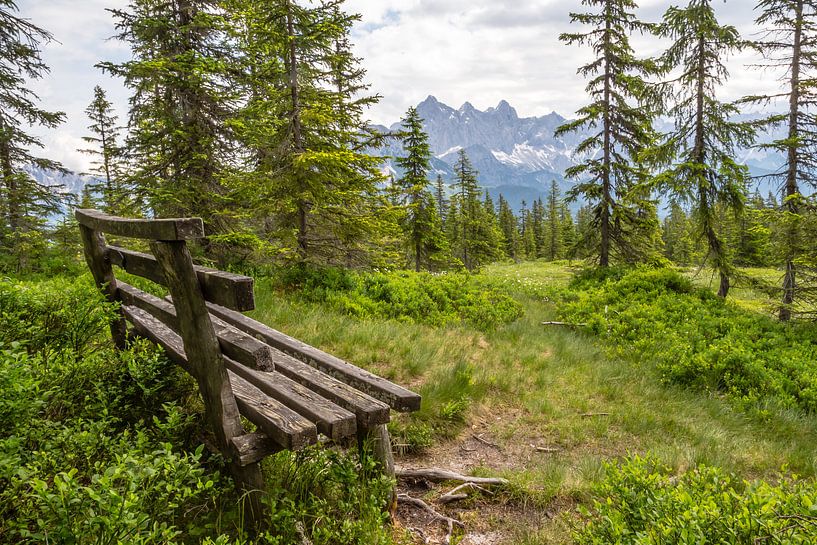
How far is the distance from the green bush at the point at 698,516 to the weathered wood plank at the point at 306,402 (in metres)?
1.75

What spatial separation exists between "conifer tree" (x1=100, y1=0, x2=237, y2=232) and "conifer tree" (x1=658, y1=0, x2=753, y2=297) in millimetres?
15842

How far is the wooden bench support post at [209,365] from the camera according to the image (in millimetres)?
2605

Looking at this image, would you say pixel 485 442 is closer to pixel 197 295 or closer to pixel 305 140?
pixel 197 295

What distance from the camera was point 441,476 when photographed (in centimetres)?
417

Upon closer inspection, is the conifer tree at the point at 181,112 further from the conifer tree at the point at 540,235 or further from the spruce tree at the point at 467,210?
the conifer tree at the point at 540,235

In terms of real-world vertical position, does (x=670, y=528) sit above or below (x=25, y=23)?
below

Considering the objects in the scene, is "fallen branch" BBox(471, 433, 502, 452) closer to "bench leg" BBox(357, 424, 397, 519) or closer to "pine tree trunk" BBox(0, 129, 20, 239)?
"bench leg" BBox(357, 424, 397, 519)

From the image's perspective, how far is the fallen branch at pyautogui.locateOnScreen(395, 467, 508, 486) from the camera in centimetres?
410

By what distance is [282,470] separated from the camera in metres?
3.34

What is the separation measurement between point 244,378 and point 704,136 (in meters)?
17.6

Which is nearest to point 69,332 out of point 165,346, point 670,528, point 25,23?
point 165,346

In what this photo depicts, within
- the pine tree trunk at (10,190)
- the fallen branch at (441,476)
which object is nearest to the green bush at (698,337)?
the fallen branch at (441,476)

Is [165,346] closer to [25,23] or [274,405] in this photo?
[274,405]

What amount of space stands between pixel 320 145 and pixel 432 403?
314 inches
